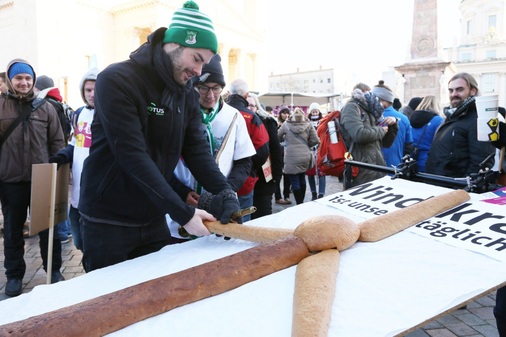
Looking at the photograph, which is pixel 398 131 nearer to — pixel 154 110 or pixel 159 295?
pixel 154 110

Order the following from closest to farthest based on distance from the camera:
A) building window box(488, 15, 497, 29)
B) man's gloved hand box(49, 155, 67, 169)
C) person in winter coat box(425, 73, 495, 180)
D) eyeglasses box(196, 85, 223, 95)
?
eyeglasses box(196, 85, 223, 95) < man's gloved hand box(49, 155, 67, 169) < person in winter coat box(425, 73, 495, 180) < building window box(488, 15, 497, 29)

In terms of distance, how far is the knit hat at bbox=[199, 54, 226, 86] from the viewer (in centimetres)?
268

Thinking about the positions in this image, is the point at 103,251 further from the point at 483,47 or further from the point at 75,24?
the point at 483,47

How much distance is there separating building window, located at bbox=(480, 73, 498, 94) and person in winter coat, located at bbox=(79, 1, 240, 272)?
68712mm

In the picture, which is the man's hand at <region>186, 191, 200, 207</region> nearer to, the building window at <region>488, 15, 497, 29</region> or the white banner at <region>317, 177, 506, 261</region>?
the white banner at <region>317, 177, 506, 261</region>

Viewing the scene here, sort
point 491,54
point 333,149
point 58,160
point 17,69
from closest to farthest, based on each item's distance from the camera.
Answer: point 58,160 → point 17,69 → point 333,149 → point 491,54

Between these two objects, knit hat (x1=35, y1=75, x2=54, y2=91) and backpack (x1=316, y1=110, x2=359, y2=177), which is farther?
knit hat (x1=35, y1=75, x2=54, y2=91)

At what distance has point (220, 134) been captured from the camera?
2.98 metres

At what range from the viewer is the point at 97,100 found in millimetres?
1785

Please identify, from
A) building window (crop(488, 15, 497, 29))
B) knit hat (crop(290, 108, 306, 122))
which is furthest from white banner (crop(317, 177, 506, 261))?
building window (crop(488, 15, 497, 29))

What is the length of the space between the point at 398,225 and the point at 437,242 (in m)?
0.17

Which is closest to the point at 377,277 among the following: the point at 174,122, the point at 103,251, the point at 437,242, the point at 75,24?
the point at 437,242

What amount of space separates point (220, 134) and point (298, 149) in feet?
14.0

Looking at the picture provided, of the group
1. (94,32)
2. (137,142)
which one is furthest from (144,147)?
(94,32)
